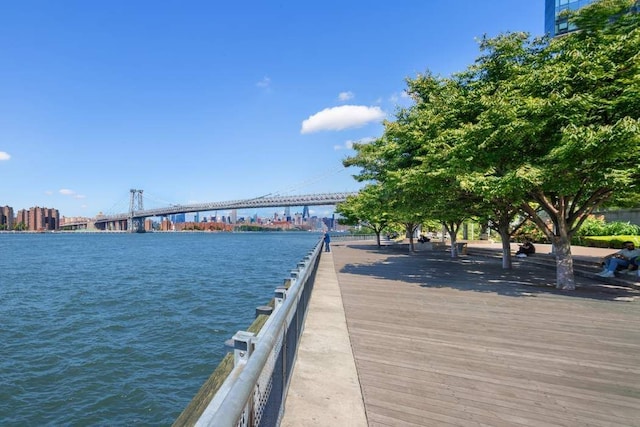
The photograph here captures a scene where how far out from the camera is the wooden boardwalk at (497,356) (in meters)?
3.76

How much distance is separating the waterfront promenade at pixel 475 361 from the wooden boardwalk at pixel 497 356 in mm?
17

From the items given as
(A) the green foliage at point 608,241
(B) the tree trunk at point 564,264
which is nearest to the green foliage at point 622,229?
(A) the green foliage at point 608,241

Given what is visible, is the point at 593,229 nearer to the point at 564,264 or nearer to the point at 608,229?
the point at 608,229

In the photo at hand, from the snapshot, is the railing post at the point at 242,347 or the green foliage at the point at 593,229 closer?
the railing post at the point at 242,347

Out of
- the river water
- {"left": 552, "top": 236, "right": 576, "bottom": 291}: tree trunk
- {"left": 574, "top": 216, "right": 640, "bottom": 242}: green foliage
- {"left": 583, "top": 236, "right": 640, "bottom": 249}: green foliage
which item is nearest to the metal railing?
the river water

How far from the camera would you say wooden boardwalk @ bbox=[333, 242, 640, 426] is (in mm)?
3756

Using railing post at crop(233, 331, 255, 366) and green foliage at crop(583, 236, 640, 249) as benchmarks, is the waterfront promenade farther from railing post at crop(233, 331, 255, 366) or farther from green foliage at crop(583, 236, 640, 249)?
green foliage at crop(583, 236, 640, 249)

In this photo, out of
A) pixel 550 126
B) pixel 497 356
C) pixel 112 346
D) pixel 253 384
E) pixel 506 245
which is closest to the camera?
pixel 253 384

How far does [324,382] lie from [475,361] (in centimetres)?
226

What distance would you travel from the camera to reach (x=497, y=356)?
527 centimetres

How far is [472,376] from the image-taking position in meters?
4.58

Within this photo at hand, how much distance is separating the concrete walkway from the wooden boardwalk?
0.57 feet

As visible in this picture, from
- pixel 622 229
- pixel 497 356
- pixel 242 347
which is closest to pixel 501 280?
pixel 497 356

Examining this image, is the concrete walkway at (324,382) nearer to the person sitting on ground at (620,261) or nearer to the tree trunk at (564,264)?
the tree trunk at (564,264)
